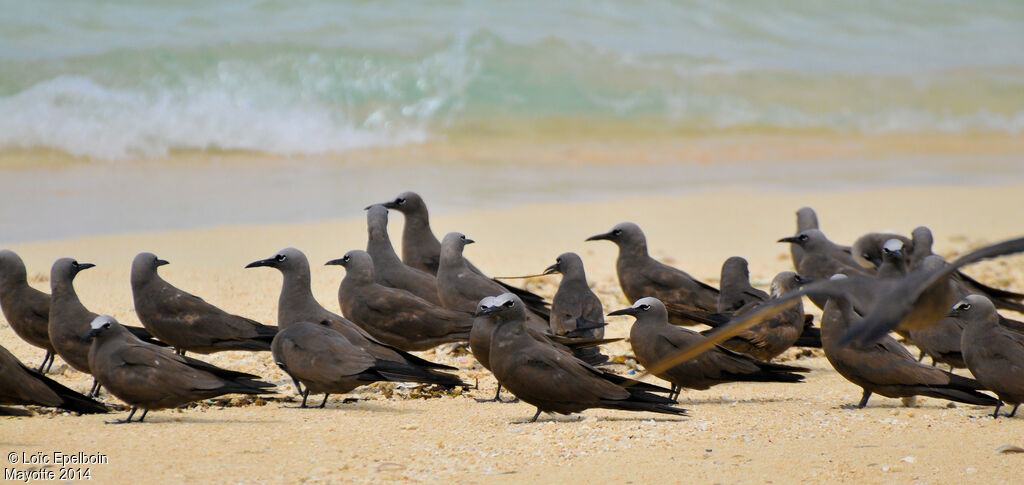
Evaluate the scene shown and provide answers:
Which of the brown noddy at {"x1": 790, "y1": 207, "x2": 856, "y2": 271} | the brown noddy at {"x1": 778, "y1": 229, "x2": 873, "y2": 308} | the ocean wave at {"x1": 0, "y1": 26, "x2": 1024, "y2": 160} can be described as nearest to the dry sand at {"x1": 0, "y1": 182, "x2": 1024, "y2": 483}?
the brown noddy at {"x1": 778, "y1": 229, "x2": 873, "y2": 308}

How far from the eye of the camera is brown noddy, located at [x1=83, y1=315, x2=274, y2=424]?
244 inches

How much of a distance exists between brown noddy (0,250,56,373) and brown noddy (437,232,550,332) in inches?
113

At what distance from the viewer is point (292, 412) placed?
661 centimetres

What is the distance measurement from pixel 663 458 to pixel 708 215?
379 inches

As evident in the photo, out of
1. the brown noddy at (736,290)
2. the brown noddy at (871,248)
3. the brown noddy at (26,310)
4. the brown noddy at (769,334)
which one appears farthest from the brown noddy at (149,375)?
the brown noddy at (871,248)

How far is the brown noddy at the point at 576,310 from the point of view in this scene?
796 cm

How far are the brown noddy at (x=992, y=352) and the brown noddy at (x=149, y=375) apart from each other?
157 inches

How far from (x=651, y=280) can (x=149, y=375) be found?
4445 mm

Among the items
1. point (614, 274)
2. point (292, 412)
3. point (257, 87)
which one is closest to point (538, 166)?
point (257, 87)

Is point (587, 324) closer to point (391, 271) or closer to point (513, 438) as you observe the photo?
point (391, 271)

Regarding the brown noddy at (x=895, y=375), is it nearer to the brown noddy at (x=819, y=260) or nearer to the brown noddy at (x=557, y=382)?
the brown noddy at (x=557, y=382)

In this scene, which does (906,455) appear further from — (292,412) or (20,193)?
(20,193)

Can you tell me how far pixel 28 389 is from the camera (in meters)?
6.07

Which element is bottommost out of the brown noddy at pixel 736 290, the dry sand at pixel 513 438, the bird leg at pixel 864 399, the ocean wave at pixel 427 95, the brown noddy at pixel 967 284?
the dry sand at pixel 513 438
